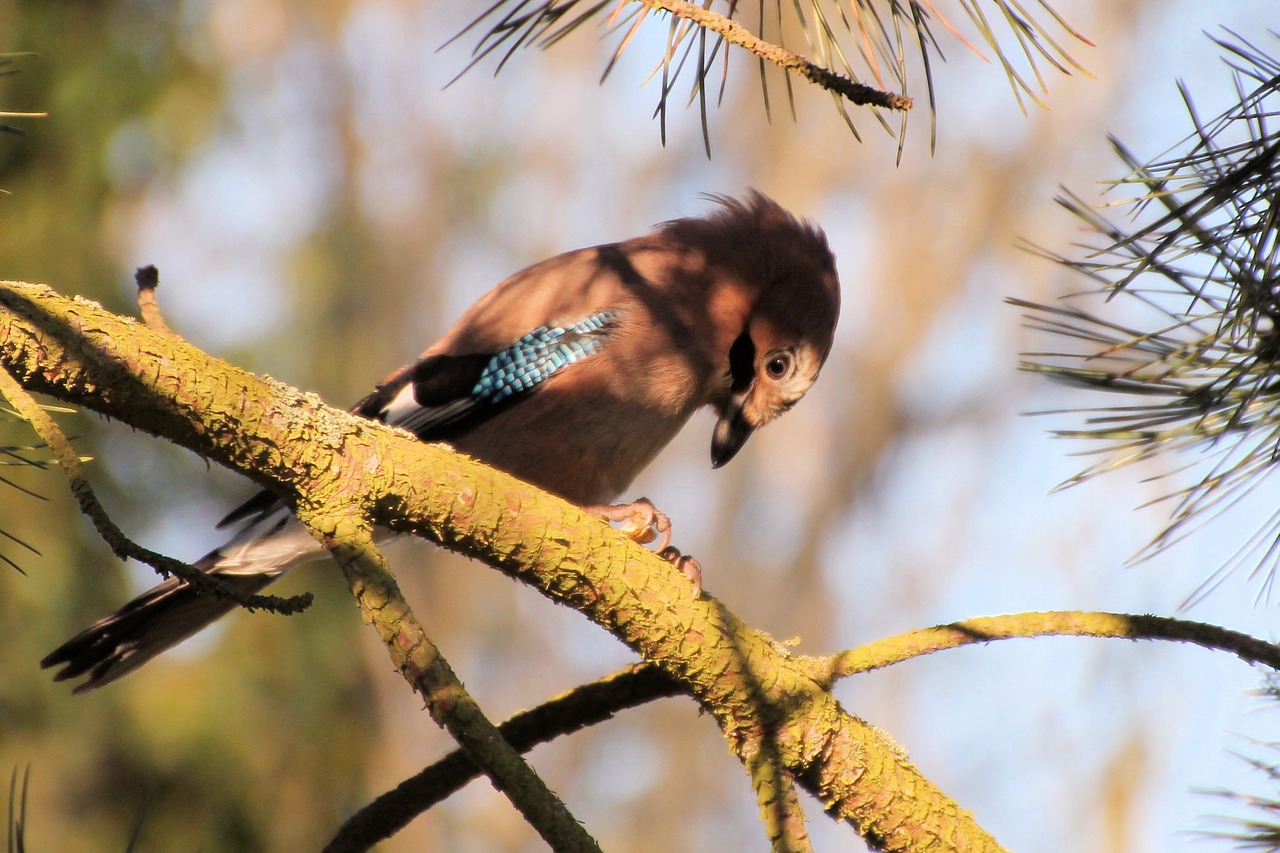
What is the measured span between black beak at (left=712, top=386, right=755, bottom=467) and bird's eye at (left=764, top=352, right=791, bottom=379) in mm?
98

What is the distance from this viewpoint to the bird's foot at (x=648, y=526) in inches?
114

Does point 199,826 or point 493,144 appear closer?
point 199,826

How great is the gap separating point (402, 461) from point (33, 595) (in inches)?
323

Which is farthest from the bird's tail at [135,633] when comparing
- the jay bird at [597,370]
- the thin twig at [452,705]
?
the thin twig at [452,705]

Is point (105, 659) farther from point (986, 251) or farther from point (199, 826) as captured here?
point (986, 251)

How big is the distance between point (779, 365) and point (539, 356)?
88 cm

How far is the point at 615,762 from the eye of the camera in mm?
11430

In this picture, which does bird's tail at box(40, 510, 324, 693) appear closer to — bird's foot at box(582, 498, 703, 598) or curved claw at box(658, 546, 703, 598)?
bird's foot at box(582, 498, 703, 598)

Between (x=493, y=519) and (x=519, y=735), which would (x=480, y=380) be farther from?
(x=493, y=519)

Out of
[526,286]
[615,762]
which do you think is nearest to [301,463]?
[526,286]

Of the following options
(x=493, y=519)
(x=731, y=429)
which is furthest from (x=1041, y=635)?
(x=731, y=429)

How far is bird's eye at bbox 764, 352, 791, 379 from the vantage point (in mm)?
4094

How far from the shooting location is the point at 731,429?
13.9 feet

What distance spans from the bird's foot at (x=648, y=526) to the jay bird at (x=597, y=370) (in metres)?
0.44
